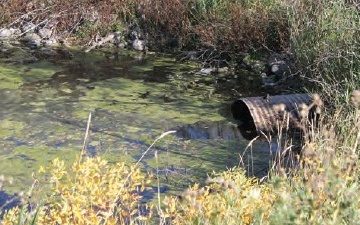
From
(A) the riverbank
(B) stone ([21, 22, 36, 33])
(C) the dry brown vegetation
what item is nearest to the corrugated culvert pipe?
(A) the riverbank

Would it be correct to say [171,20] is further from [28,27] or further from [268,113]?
[268,113]

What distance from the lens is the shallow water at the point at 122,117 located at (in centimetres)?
526

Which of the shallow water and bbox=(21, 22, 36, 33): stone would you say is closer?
the shallow water

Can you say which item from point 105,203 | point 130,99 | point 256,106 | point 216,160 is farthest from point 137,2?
point 105,203

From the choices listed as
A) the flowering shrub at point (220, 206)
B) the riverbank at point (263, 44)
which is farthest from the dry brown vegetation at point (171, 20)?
the flowering shrub at point (220, 206)

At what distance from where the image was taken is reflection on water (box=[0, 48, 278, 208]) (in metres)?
5.26

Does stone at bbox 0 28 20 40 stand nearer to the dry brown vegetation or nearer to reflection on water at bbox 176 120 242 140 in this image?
the dry brown vegetation

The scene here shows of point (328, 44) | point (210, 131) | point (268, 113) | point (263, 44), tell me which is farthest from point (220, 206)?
point (263, 44)

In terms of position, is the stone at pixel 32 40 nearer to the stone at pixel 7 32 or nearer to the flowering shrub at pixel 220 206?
the stone at pixel 7 32

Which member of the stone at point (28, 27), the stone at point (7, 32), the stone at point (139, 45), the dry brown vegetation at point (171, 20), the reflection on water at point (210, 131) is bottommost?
the reflection on water at point (210, 131)

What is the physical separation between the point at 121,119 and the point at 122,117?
0.07 metres

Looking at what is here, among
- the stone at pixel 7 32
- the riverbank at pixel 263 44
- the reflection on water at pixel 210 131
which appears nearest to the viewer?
the riverbank at pixel 263 44

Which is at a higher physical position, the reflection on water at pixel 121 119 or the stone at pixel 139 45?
the stone at pixel 139 45

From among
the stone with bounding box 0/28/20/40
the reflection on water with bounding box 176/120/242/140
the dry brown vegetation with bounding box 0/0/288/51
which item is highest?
the dry brown vegetation with bounding box 0/0/288/51
